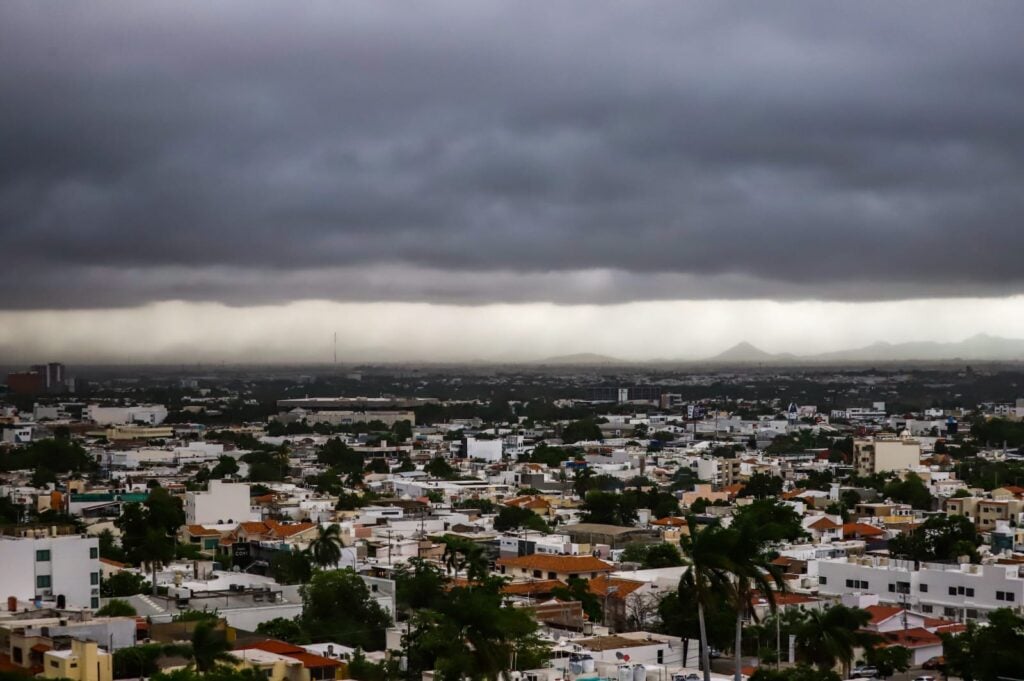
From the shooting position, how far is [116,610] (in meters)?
34.0

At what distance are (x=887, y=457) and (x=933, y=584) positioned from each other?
56507 mm

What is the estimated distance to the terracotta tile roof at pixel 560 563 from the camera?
159 ft

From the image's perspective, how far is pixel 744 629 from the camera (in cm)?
3603

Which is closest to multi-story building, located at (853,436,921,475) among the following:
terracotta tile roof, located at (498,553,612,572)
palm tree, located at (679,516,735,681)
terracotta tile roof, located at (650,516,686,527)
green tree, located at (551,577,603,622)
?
terracotta tile roof, located at (650,516,686,527)

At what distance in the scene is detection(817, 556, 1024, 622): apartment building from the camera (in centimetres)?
4197

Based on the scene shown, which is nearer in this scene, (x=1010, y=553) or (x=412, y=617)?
(x=412, y=617)

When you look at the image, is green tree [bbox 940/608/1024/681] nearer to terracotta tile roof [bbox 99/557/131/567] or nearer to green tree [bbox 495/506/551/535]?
terracotta tile roof [bbox 99/557/131/567]

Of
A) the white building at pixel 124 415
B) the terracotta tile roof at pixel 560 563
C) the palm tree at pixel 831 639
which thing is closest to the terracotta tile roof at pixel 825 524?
the terracotta tile roof at pixel 560 563

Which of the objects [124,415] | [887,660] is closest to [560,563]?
[887,660]

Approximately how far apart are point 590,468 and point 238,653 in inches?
2836

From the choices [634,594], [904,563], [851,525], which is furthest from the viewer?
[851,525]

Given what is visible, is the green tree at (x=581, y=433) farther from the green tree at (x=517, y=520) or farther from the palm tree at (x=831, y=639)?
the palm tree at (x=831, y=639)

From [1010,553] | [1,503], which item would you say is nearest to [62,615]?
[1010,553]

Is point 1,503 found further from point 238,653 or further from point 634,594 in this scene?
point 238,653
